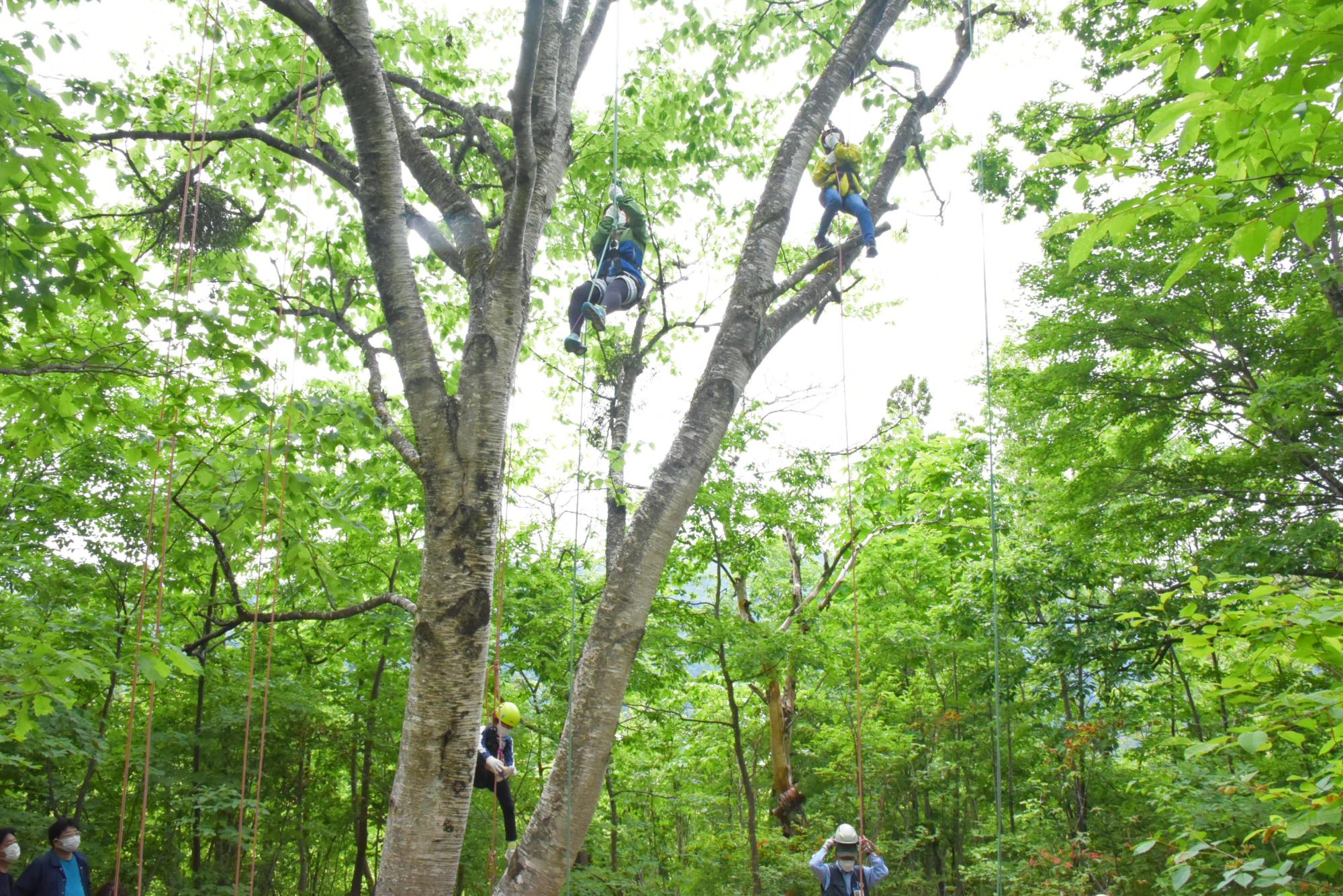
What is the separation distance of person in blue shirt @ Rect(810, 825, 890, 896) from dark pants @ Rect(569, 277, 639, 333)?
12.1ft

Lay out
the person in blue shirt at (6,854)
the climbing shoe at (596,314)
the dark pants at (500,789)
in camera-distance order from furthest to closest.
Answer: the dark pants at (500,789) → the climbing shoe at (596,314) → the person in blue shirt at (6,854)

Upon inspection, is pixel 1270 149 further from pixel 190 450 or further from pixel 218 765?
pixel 218 765

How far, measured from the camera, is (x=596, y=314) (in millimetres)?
5133

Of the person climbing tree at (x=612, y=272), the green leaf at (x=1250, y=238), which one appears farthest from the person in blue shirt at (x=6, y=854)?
the green leaf at (x=1250, y=238)

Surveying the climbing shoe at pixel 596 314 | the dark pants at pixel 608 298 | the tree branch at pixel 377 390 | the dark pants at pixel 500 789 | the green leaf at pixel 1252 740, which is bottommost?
the dark pants at pixel 500 789

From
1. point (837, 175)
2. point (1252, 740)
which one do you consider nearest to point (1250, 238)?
point (1252, 740)

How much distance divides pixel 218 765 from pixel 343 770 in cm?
291

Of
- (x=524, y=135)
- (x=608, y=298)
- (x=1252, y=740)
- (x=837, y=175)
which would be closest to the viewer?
(x=1252, y=740)

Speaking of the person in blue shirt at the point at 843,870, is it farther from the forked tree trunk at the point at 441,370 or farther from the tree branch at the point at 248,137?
the tree branch at the point at 248,137

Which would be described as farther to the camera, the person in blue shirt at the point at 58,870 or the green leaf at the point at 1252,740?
the person in blue shirt at the point at 58,870

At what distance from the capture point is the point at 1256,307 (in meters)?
7.08

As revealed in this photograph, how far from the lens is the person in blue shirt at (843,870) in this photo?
18.3 ft

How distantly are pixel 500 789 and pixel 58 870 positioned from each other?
8.13 ft

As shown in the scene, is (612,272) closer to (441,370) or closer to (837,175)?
(837,175)
